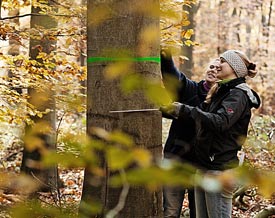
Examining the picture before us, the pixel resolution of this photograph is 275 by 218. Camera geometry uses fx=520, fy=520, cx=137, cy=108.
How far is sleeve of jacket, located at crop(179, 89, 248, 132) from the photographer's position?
3.51 metres

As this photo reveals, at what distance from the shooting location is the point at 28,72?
626cm

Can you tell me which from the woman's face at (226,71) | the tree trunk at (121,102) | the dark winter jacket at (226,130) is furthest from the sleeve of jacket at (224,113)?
the tree trunk at (121,102)

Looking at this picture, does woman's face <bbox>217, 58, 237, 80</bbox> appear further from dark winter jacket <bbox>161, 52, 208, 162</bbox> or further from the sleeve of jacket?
dark winter jacket <bbox>161, 52, 208, 162</bbox>

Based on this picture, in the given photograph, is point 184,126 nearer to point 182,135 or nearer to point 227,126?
point 182,135

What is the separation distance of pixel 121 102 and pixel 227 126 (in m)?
1.18

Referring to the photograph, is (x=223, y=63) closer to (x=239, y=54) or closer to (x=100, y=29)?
(x=239, y=54)

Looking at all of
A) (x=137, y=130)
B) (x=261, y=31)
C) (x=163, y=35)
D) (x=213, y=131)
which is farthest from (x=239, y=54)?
(x=261, y=31)

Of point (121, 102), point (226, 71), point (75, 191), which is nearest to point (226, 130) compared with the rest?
point (226, 71)

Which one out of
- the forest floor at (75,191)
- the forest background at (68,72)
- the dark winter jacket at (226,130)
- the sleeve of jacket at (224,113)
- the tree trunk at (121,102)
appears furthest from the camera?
the forest floor at (75,191)

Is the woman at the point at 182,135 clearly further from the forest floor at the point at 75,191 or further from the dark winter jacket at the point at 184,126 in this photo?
the forest floor at the point at 75,191

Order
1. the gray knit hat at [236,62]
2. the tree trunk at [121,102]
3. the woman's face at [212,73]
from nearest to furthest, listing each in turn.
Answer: the tree trunk at [121,102]
the gray knit hat at [236,62]
the woman's face at [212,73]

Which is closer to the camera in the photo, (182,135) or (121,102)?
(121,102)

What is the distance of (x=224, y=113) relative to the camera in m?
3.57

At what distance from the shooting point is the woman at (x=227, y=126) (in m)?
3.65
